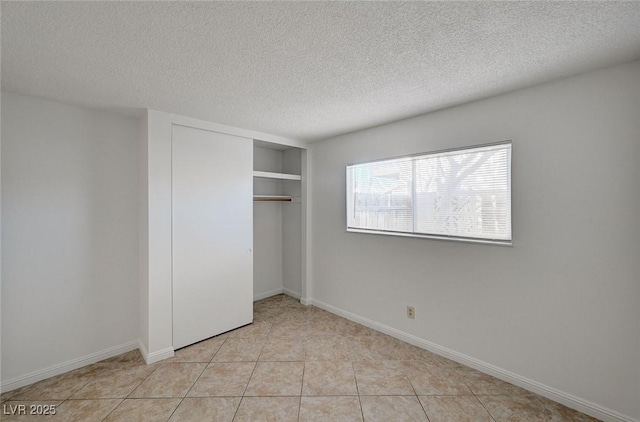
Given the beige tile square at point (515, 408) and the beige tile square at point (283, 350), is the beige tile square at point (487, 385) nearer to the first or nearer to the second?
the beige tile square at point (515, 408)

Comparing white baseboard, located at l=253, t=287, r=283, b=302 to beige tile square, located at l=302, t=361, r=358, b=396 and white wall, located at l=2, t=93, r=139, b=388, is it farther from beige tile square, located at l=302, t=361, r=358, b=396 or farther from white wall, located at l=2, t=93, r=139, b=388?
beige tile square, located at l=302, t=361, r=358, b=396

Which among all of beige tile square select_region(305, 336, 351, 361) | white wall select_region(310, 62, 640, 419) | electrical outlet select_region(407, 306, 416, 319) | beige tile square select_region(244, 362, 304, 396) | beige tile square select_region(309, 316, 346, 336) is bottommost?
A: beige tile square select_region(244, 362, 304, 396)

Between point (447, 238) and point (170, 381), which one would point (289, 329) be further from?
point (447, 238)

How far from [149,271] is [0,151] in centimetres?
148

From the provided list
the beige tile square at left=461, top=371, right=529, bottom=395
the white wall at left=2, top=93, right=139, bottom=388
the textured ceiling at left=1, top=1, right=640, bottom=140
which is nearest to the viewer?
the textured ceiling at left=1, top=1, right=640, bottom=140

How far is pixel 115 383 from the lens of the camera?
220 centimetres

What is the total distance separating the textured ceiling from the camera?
126 centimetres

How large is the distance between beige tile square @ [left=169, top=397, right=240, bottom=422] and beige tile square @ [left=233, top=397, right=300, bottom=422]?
7 centimetres

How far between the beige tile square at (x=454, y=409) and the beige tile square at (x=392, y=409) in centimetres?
7

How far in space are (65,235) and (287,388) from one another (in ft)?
7.95

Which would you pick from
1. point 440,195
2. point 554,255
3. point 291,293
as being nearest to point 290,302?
point 291,293

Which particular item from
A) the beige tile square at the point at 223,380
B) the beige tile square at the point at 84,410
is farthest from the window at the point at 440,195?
the beige tile square at the point at 84,410

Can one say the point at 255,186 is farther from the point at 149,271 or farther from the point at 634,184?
the point at 634,184

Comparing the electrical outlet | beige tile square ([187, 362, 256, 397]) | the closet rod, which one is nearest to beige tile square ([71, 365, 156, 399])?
beige tile square ([187, 362, 256, 397])
